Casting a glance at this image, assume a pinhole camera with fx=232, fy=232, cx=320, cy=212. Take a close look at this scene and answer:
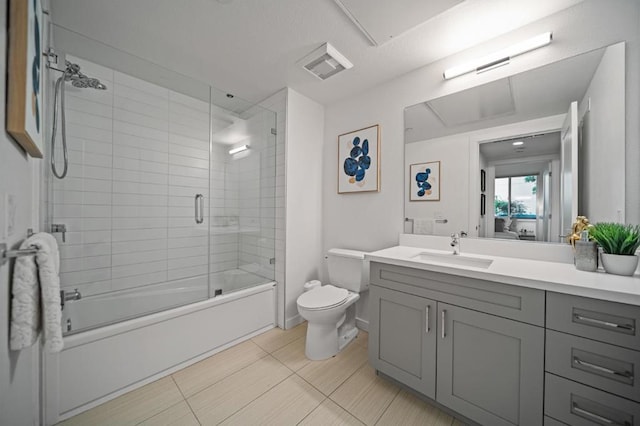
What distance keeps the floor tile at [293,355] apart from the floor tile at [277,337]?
0.06m

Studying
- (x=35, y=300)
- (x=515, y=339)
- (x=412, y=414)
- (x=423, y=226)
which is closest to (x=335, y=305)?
(x=412, y=414)

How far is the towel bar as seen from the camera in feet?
2.00

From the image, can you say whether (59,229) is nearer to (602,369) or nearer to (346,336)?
(346,336)

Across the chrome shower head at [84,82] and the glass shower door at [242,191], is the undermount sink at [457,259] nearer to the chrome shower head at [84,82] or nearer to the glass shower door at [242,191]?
the glass shower door at [242,191]

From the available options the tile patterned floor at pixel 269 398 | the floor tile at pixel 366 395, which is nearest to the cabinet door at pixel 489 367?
the tile patterned floor at pixel 269 398

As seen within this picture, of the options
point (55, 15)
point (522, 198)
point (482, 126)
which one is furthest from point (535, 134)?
point (55, 15)

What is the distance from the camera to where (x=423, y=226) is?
6.46 ft

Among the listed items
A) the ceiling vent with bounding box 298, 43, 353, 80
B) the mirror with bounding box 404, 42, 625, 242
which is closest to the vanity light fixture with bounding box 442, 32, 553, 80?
the mirror with bounding box 404, 42, 625, 242

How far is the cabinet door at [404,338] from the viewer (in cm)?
136

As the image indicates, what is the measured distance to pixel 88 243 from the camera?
72.1 inches

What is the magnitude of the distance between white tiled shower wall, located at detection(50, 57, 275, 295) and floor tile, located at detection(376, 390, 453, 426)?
1.55 metres

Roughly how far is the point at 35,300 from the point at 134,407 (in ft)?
3.69

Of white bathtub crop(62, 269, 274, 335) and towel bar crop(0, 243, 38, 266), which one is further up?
towel bar crop(0, 243, 38, 266)

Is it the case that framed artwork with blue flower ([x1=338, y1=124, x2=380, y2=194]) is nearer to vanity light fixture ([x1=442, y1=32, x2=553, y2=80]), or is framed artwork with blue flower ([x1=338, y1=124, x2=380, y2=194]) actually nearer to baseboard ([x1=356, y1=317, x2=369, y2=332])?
vanity light fixture ([x1=442, y1=32, x2=553, y2=80])
